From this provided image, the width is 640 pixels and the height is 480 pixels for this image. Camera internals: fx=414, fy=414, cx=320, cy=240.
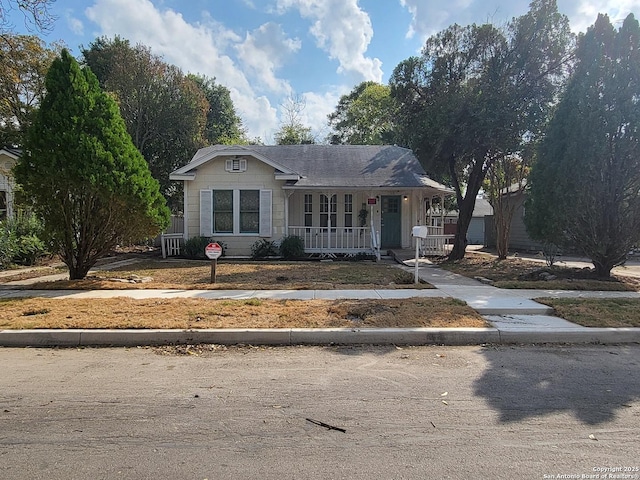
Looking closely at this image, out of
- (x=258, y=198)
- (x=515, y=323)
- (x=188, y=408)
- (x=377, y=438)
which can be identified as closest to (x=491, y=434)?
(x=377, y=438)

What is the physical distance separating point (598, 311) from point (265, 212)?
11664mm

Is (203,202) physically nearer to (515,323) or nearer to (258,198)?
(258,198)

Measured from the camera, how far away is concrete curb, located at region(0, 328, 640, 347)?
5555 millimetres

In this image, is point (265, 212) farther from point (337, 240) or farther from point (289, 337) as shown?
point (289, 337)

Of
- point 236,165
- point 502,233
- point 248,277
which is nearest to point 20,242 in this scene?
point 236,165

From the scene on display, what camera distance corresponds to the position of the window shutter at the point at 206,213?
16.1 metres

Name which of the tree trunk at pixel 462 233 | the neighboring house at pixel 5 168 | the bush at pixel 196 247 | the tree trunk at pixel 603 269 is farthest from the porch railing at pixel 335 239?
the neighboring house at pixel 5 168

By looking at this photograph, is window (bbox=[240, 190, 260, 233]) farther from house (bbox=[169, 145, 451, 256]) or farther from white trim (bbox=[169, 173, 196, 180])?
white trim (bbox=[169, 173, 196, 180])

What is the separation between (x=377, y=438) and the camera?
3.09 m

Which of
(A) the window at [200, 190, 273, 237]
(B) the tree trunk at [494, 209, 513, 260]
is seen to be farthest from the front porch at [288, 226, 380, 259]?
(B) the tree trunk at [494, 209, 513, 260]

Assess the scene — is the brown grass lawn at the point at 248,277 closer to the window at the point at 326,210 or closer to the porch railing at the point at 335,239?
the porch railing at the point at 335,239

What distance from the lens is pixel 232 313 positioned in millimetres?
6539

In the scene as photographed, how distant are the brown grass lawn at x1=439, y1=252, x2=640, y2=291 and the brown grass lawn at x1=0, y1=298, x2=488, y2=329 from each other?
3338 millimetres

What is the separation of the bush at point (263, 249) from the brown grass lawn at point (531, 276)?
20.6ft
